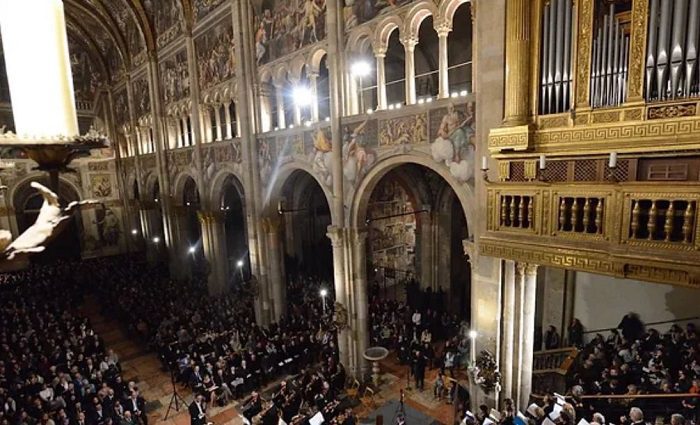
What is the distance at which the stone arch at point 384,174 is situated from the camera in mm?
8469

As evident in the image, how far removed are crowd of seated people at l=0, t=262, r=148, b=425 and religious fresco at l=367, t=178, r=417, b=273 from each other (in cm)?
1136

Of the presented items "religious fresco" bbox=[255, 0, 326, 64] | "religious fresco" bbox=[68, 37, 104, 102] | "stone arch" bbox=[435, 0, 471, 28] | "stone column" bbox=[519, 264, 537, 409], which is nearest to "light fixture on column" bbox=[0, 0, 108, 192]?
"stone column" bbox=[519, 264, 537, 409]

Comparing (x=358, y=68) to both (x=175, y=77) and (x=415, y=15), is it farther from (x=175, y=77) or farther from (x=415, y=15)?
(x=175, y=77)

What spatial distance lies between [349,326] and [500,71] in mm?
8194

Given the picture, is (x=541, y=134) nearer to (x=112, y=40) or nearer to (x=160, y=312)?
→ (x=160, y=312)

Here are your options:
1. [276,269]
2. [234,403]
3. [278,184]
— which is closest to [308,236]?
[276,269]

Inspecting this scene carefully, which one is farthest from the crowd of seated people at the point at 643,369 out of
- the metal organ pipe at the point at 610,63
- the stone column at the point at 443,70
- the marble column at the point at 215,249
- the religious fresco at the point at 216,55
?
the religious fresco at the point at 216,55

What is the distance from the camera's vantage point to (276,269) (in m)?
15.4

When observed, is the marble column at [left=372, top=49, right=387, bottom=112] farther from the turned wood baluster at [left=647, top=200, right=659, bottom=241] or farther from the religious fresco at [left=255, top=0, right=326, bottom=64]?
the turned wood baluster at [left=647, top=200, right=659, bottom=241]

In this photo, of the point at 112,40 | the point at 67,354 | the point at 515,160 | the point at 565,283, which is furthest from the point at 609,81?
the point at 112,40

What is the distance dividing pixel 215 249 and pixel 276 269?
5149 millimetres

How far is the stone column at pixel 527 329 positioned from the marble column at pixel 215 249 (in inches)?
564

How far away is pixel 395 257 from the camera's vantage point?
19547 millimetres

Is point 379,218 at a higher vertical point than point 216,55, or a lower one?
lower
